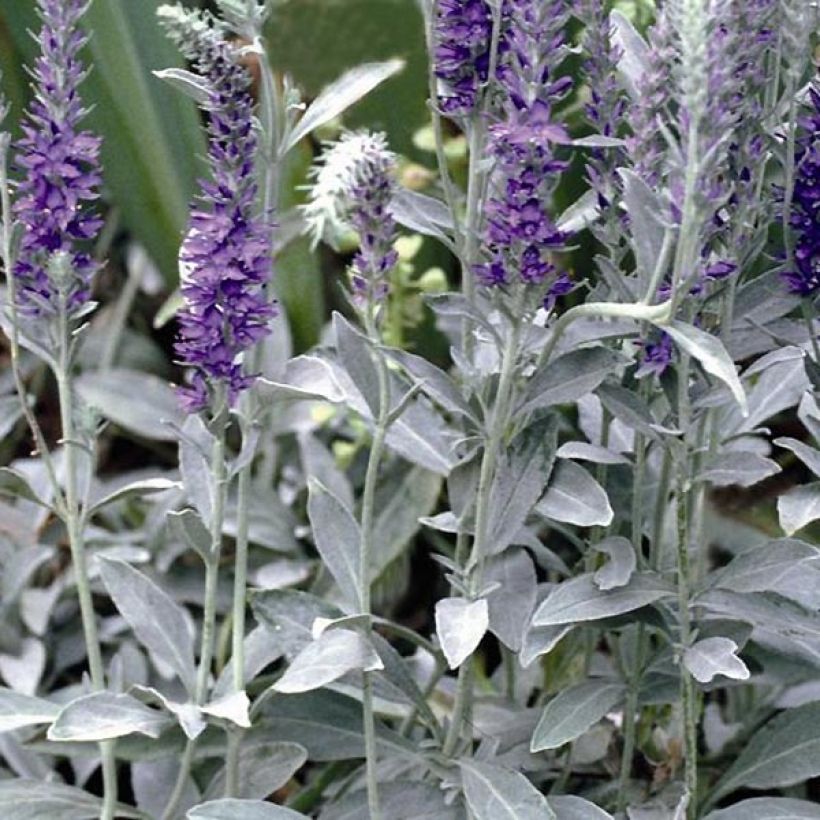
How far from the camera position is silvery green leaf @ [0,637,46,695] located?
1.80 meters

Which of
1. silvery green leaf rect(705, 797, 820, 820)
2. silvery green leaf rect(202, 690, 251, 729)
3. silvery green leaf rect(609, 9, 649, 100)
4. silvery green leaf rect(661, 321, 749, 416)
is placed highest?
silvery green leaf rect(609, 9, 649, 100)

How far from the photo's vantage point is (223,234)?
1224 millimetres

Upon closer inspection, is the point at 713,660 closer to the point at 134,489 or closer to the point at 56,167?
the point at 134,489

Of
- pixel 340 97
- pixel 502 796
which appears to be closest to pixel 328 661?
pixel 502 796

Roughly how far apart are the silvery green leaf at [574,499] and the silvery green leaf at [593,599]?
6 centimetres

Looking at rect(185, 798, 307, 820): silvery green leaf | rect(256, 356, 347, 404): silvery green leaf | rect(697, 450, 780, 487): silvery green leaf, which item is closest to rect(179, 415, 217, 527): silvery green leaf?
rect(256, 356, 347, 404): silvery green leaf

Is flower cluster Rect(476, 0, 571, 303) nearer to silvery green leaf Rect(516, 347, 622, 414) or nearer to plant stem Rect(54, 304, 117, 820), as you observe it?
silvery green leaf Rect(516, 347, 622, 414)

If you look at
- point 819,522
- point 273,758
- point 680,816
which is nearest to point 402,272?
point 819,522

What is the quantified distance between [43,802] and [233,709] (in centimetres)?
29

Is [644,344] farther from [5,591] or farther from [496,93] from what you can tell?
[5,591]

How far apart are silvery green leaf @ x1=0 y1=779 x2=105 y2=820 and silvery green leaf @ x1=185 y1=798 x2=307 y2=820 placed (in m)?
0.19

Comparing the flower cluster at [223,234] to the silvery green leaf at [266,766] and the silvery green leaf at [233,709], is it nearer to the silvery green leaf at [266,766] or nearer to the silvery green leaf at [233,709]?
the silvery green leaf at [233,709]

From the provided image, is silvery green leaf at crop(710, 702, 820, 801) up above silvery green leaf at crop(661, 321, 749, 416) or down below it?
below

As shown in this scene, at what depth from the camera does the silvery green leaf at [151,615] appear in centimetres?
150
